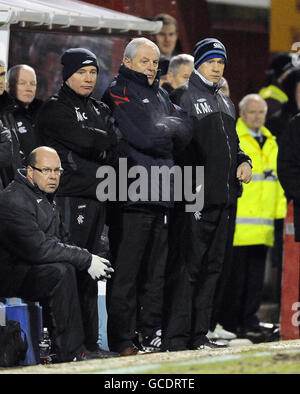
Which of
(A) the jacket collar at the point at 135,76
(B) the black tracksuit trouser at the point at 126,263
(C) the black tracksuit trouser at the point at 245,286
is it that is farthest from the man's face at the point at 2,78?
(C) the black tracksuit trouser at the point at 245,286

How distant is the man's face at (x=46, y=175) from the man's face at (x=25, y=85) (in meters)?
1.02

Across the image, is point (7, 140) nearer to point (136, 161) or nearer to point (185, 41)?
point (136, 161)

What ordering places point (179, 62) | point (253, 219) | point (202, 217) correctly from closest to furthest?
point (202, 217) < point (179, 62) < point (253, 219)

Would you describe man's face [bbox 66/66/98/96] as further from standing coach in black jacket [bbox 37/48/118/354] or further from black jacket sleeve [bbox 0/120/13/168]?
black jacket sleeve [bbox 0/120/13/168]

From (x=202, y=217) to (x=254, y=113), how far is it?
92.7 inches

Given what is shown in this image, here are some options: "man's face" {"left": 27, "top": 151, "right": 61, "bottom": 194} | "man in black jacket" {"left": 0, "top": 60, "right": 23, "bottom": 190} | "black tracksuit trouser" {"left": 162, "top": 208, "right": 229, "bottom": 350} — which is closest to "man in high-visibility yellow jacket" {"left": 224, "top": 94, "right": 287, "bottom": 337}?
"black tracksuit trouser" {"left": 162, "top": 208, "right": 229, "bottom": 350}

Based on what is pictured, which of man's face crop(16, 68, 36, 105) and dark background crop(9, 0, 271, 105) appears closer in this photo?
man's face crop(16, 68, 36, 105)

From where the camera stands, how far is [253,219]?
11.0m

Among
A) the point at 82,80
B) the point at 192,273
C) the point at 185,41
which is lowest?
the point at 192,273

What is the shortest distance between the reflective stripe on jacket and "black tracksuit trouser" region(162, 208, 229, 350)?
6.88 feet

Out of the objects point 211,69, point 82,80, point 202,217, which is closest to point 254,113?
point 211,69

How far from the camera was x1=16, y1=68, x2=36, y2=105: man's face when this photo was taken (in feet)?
29.5

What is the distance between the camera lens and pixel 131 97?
331 inches

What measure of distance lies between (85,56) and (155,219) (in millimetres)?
1115
